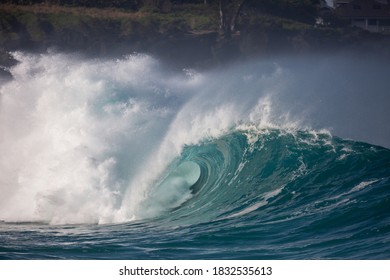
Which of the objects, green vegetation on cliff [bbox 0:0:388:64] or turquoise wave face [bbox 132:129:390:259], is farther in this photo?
green vegetation on cliff [bbox 0:0:388:64]

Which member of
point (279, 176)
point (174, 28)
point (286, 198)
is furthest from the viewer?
point (174, 28)

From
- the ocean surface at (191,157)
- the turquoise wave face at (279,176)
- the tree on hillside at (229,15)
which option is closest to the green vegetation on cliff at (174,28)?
the tree on hillside at (229,15)

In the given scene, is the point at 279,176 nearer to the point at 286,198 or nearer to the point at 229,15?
the point at 286,198

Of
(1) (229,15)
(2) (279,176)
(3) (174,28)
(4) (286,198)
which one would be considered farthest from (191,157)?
(1) (229,15)

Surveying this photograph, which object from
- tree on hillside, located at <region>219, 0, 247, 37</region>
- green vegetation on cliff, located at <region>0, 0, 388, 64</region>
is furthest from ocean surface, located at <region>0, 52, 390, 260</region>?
tree on hillside, located at <region>219, 0, 247, 37</region>

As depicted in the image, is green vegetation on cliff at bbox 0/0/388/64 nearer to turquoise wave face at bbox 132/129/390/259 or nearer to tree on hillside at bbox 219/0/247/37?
tree on hillside at bbox 219/0/247/37

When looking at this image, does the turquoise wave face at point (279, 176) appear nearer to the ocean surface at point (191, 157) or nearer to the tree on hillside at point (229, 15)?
the ocean surface at point (191, 157)

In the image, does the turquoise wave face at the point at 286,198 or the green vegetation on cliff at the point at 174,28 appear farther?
the green vegetation on cliff at the point at 174,28
